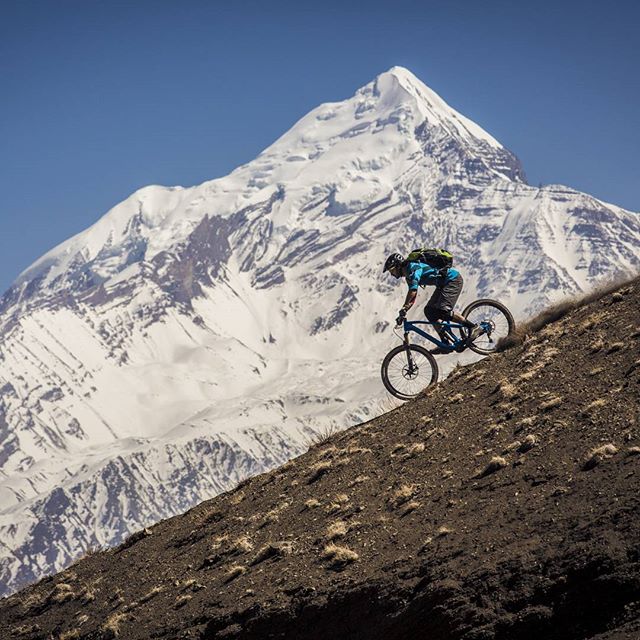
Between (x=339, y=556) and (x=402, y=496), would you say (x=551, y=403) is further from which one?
(x=339, y=556)

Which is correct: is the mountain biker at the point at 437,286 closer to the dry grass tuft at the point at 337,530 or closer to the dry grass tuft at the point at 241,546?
the dry grass tuft at the point at 241,546

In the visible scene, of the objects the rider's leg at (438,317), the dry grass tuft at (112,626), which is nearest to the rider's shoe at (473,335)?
the rider's leg at (438,317)

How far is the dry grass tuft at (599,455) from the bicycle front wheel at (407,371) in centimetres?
1000

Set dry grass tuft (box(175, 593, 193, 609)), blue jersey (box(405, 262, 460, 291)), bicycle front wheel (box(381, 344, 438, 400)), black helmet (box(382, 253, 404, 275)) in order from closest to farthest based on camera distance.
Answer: dry grass tuft (box(175, 593, 193, 609)), blue jersey (box(405, 262, 460, 291)), black helmet (box(382, 253, 404, 275)), bicycle front wheel (box(381, 344, 438, 400))

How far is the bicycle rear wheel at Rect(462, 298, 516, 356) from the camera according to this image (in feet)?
97.6

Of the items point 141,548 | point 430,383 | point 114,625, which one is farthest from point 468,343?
point 114,625

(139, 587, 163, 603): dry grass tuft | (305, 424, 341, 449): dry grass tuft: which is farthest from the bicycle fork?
(139, 587, 163, 603): dry grass tuft

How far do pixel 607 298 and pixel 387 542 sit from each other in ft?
40.8

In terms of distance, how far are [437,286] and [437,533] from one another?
10.5 meters

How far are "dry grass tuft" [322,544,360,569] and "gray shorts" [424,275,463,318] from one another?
9.56m

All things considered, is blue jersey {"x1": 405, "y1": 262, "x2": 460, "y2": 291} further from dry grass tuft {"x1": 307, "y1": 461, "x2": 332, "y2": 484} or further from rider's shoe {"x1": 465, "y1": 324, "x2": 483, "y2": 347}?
dry grass tuft {"x1": 307, "y1": 461, "x2": 332, "y2": 484}

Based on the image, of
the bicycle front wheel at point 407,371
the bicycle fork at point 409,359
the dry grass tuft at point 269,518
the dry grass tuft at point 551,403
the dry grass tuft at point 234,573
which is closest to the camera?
the dry grass tuft at point 234,573

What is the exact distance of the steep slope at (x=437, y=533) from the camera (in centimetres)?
1639

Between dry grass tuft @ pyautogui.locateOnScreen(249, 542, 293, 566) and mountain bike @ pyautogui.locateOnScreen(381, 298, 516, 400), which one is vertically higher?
mountain bike @ pyautogui.locateOnScreen(381, 298, 516, 400)
